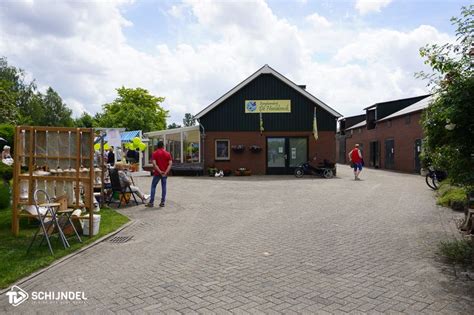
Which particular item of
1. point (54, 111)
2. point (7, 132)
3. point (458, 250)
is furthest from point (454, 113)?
point (54, 111)

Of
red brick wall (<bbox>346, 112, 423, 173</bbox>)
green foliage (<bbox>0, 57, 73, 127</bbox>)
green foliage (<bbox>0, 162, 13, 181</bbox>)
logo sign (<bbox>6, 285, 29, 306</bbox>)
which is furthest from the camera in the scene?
green foliage (<bbox>0, 57, 73, 127</bbox>)

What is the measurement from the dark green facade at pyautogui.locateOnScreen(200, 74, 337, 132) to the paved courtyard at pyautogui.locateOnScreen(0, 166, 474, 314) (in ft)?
45.9

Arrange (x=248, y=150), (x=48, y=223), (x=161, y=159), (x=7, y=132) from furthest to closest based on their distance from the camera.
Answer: (x=248, y=150) → (x=7, y=132) → (x=161, y=159) → (x=48, y=223)

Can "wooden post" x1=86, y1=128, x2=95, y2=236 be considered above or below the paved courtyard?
above

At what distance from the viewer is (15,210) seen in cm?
733

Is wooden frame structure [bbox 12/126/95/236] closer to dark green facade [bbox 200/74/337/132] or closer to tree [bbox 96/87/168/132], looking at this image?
dark green facade [bbox 200/74/337/132]

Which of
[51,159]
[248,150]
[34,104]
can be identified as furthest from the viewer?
[34,104]

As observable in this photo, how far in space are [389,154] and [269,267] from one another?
26.4 m

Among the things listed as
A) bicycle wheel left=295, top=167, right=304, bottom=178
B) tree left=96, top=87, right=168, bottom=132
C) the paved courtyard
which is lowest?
the paved courtyard

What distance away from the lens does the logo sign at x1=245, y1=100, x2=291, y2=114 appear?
76.6 feet

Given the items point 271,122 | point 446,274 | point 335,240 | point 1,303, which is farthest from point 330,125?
point 1,303

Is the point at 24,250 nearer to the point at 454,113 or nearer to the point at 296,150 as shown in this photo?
the point at 454,113

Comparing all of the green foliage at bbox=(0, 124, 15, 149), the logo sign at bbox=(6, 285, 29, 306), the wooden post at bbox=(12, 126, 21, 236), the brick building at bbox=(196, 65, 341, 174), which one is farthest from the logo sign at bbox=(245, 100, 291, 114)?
the logo sign at bbox=(6, 285, 29, 306)

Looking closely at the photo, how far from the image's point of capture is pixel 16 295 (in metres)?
4.42
